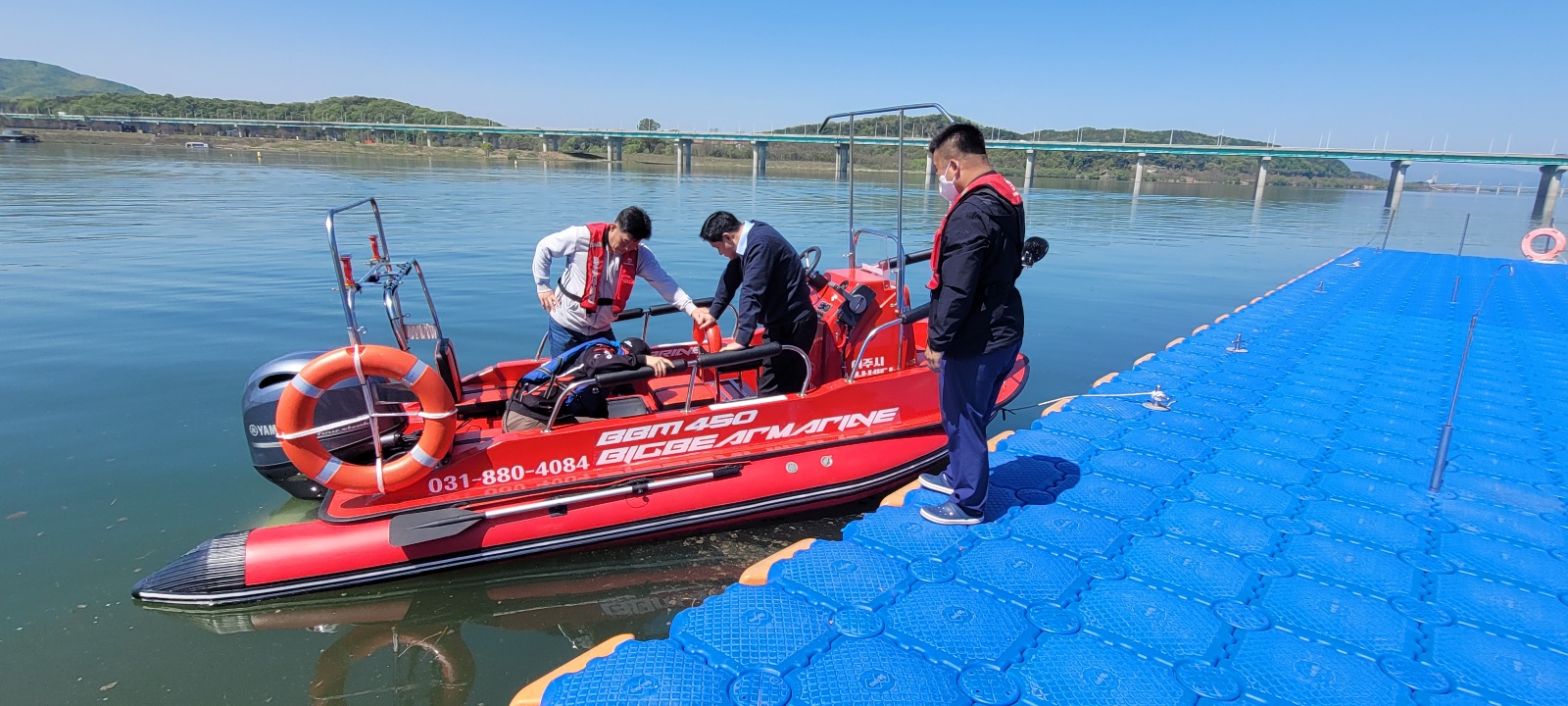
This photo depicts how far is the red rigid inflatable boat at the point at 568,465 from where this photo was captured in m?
3.49

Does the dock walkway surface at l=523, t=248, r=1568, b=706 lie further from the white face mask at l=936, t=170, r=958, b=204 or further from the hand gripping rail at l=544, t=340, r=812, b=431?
the white face mask at l=936, t=170, r=958, b=204

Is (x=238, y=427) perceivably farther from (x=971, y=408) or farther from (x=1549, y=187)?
(x=1549, y=187)

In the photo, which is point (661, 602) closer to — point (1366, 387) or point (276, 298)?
point (1366, 387)

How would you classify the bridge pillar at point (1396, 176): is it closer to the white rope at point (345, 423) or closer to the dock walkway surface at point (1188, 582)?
the dock walkway surface at point (1188, 582)

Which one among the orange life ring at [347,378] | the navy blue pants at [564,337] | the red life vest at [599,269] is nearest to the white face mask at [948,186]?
the red life vest at [599,269]

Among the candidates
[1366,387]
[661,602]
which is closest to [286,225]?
[661,602]

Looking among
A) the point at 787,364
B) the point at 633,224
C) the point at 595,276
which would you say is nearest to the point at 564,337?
the point at 595,276

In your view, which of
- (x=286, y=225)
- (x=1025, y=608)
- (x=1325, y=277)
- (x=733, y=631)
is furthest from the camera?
(x=286, y=225)

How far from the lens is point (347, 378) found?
3373mm

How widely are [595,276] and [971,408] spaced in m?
2.62

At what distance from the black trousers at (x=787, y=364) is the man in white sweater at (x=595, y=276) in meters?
0.46

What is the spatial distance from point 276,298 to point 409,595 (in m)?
7.99

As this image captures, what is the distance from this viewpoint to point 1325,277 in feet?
38.0

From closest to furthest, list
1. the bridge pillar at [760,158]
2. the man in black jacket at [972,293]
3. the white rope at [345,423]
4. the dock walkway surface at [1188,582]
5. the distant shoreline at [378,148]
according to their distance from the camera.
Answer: the dock walkway surface at [1188,582]
the man in black jacket at [972,293]
the white rope at [345,423]
the bridge pillar at [760,158]
the distant shoreline at [378,148]
